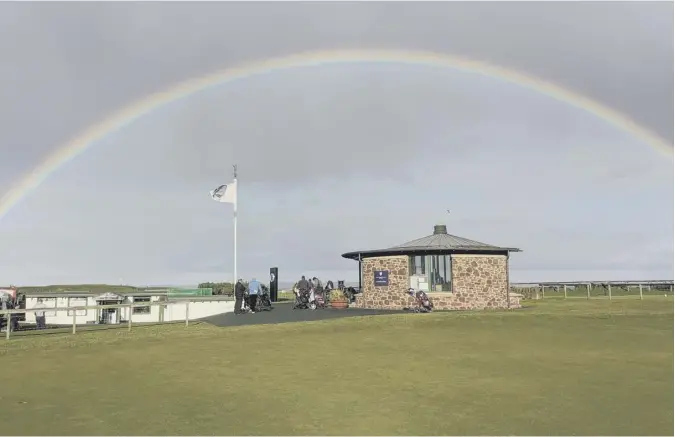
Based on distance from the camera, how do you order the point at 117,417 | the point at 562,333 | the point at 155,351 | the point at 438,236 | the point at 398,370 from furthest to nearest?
the point at 438,236 → the point at 562,333 → the point at 155,351 → the point at 398,370 → the point at 117,417

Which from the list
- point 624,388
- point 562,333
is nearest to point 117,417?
point 624,388

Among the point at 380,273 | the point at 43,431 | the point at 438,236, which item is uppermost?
the point at 438,236

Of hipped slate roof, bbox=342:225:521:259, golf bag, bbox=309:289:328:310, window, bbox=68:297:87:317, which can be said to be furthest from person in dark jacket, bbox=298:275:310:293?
window, bbox=68:297:87:317

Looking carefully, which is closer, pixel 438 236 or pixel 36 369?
pixel 36 369

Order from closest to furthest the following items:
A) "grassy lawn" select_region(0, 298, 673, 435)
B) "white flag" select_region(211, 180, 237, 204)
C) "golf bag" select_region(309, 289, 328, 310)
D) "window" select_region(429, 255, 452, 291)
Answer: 1. "grassy lawn" select_region(0, 298, 673, 435)
2. "window" select_region(429, 255, 452, 291)
3. "golf bag" select_region(309, 289, 328, 310)
4. "white flag" select_region(211, 180, 237, 204)

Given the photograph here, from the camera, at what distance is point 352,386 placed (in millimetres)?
10727

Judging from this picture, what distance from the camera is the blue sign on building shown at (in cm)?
3097

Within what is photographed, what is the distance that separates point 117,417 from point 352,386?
424 cm

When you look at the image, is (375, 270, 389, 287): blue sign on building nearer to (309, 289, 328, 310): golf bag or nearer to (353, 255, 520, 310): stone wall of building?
(353, 255, 520, 310): stone wall of building

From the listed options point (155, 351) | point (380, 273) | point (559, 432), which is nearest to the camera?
point (559, 432)

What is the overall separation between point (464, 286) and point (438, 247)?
247 centimetres

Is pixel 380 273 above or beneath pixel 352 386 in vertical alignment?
above

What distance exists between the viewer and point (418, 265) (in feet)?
102

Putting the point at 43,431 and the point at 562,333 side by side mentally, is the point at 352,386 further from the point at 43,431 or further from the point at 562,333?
the point at 562,333
